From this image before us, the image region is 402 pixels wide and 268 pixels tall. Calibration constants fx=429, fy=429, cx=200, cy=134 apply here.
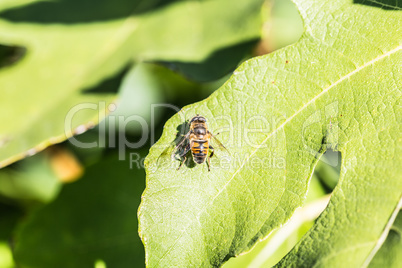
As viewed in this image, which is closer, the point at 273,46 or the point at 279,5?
the point at 273,46

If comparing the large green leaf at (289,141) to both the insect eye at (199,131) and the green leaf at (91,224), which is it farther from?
the green leaf at (91,224)

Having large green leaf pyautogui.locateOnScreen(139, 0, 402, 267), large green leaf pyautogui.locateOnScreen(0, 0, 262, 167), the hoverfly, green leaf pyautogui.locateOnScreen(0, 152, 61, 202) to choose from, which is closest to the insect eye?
the hoverfly

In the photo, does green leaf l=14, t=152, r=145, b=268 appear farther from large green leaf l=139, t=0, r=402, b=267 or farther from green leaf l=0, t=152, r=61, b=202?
large green leaf l=139, t=0, r=402, b=267

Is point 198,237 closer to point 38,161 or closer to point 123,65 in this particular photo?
point 123,65

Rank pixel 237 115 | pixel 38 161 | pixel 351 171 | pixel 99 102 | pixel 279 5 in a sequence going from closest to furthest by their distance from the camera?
pixel 351 171 → pixel 237 115 → pixel 99 102 → pixel 38 161 → pixel 279 5

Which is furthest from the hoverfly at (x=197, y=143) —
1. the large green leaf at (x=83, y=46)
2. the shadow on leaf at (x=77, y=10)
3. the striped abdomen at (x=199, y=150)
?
the shadow on leaf at (x=77, y=10)

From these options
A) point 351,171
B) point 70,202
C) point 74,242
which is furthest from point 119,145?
point 351,171

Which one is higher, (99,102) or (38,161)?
(99,102)

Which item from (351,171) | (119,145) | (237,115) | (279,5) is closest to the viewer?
(351,171)

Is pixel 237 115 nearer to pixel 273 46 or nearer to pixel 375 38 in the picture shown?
pixel 375 38

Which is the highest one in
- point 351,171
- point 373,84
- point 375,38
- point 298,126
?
point 375,38
